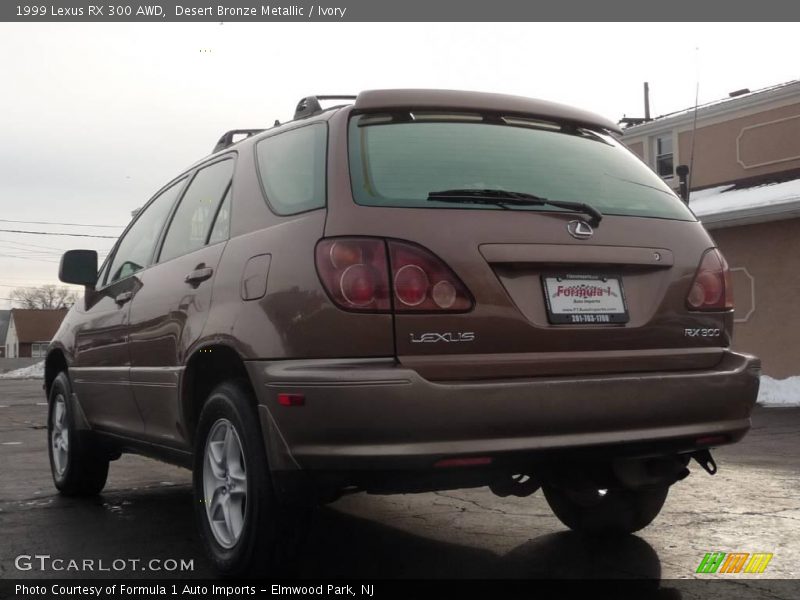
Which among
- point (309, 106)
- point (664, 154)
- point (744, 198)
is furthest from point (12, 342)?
point (309, 106)

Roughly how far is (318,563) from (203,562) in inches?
20.5

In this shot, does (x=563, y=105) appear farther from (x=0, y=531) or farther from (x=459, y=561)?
(x=0, y=531)

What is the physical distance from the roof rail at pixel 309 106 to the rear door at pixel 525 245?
0.36m

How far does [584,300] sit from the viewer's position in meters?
3.27

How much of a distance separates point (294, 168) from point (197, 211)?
1021mm

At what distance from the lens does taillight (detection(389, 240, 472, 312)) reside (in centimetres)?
307

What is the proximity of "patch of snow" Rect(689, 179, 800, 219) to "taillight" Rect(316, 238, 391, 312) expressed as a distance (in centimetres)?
1407

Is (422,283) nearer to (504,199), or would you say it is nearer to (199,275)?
(504,199)

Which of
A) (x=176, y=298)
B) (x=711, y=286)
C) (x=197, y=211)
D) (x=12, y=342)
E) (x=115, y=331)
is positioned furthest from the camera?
(x=12, y=342)

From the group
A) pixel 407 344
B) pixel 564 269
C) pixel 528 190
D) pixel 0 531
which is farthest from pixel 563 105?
pixel 0 531

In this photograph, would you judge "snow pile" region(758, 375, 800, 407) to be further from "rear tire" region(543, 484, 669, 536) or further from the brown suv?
the brown suv

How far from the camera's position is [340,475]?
122 inches

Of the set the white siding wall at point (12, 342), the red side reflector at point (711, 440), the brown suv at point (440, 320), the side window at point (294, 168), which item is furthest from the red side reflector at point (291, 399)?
the white siding wall at point (12, 342)

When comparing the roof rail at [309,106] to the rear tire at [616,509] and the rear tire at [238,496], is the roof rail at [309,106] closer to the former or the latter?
the rear tire at [238,496]
